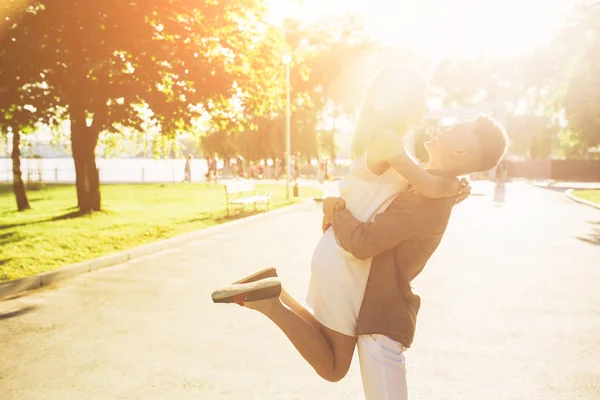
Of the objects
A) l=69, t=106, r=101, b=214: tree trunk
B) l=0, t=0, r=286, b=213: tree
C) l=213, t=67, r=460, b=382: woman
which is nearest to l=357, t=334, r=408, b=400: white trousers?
l=213, t=67, r=460, b=382: woman

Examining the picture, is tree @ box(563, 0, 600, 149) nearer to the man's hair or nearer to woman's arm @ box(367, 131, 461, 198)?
the man's hair

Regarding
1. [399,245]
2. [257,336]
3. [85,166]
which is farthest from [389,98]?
[85,166]

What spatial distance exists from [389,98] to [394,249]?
57 cm

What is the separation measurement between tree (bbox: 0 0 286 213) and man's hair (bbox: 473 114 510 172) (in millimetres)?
10959

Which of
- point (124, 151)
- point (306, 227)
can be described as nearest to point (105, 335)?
point (306, 227)

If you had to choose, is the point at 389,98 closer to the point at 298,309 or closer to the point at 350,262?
the point at 350,262

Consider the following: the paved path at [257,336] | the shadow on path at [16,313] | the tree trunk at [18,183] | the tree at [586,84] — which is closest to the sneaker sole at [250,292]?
the paved path at [257,336]

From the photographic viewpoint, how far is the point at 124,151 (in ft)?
98.1

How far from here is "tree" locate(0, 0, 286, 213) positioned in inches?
493

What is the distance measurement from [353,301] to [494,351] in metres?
2.87

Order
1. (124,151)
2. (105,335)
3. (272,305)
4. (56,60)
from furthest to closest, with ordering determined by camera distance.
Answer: (124,151) → (56,60) → (105,335) → (272,305)

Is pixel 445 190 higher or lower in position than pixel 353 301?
higher

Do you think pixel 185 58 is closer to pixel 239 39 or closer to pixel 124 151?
pixel 239 39

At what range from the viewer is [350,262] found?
2396 millimetres
